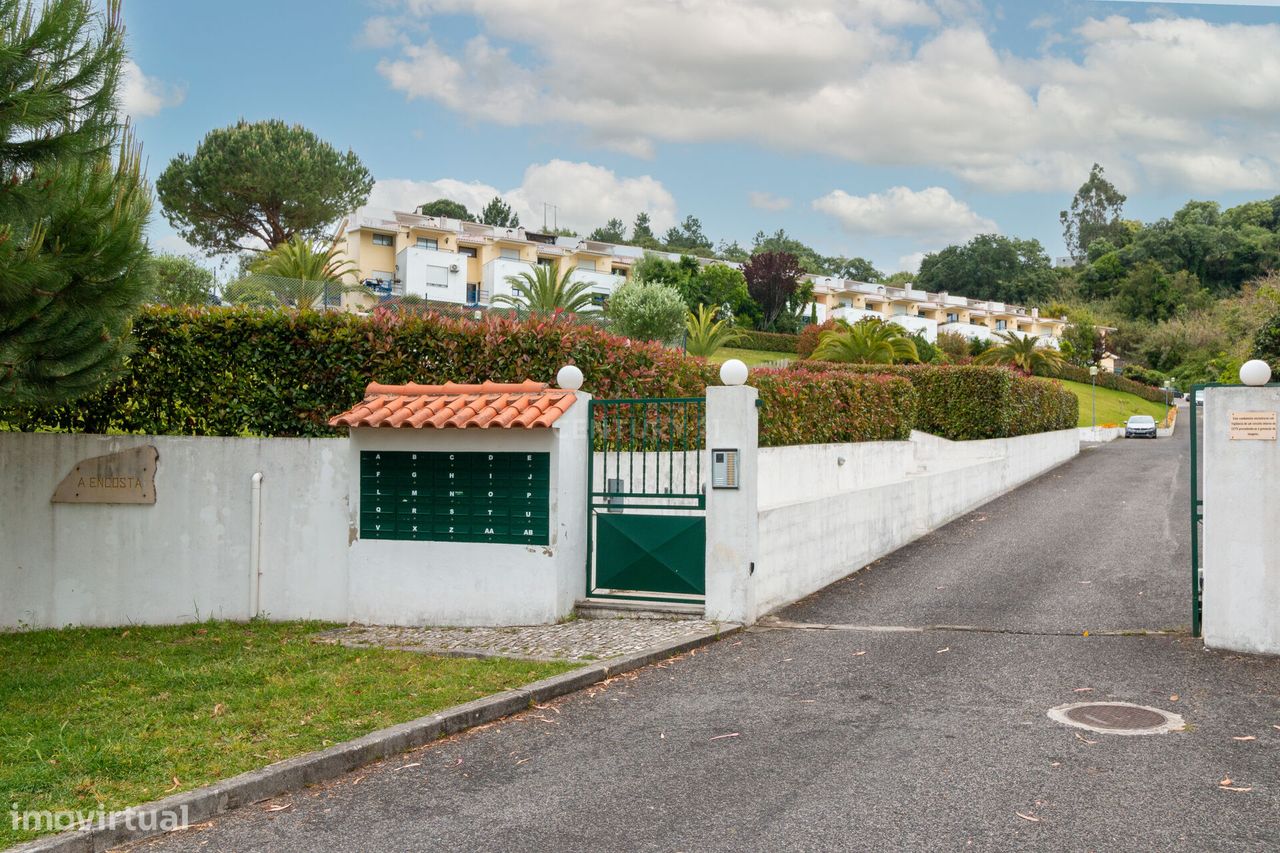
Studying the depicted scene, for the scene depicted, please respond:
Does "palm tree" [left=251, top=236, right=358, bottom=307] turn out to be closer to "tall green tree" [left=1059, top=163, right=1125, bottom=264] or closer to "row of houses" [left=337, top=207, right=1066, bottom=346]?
"row of houses" [left=337, top=207, right=1066, bottom=346]

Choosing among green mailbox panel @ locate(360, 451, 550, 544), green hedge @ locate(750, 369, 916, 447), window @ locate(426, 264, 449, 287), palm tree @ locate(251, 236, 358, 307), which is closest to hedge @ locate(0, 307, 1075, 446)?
green mailbox panel @ locate(360, 451, 550, 544)

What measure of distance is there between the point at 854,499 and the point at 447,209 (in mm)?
82514

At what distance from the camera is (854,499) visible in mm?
12773

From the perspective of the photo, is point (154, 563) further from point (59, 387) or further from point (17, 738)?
point (17, 738)

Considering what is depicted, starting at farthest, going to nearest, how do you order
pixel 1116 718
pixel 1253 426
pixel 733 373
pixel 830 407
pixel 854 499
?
1. pixel 830 407
2. pixel 854 499
3. pixel 733 373
4. pixel 1253 426
5. pixel 1116 718

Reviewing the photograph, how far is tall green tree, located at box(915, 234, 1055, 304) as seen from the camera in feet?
332

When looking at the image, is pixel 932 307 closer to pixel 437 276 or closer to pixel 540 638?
pixel 437 276

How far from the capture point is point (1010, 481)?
23812 mm

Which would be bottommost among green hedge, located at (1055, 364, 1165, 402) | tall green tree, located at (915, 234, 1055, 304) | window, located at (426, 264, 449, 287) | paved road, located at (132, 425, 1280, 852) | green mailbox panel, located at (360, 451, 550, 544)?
paved road, located at (132, 425, 1280, 852)

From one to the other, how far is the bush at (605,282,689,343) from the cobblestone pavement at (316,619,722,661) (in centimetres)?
2972

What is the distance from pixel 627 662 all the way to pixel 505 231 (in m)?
67.8

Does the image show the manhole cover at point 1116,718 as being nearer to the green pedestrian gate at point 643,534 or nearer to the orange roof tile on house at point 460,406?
the green pedestrian gate at point 643,534

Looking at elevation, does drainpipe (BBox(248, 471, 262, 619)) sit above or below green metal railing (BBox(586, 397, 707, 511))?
below

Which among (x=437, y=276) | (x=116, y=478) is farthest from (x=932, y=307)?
(x=116, y=478)
